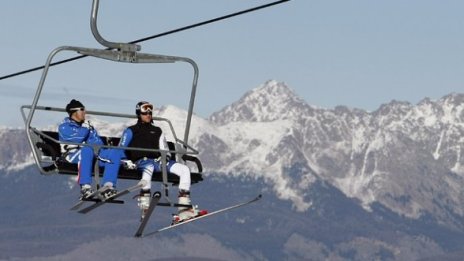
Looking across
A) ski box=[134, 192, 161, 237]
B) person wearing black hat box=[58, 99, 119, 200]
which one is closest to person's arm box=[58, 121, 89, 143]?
person wearing black hat box=[58, 99, 119, 200]

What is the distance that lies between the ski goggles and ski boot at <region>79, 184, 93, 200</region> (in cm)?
181

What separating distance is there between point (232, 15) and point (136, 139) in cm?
321

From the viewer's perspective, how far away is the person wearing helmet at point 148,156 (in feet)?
84.7

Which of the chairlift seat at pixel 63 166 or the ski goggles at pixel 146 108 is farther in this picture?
the chairlift seat at pixel 63 166

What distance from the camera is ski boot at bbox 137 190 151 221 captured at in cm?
2577

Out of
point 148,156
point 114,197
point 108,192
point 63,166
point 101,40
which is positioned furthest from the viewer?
point 148,156

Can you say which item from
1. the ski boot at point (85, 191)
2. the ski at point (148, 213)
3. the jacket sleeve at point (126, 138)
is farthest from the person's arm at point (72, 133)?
the ski at point (148, 213)

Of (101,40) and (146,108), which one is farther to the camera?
(146,108)

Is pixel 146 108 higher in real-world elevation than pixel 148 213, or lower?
higher

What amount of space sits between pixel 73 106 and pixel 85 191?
1.75 m

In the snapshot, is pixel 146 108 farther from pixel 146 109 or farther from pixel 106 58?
pixel 106 58

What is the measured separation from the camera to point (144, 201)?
85.4ft

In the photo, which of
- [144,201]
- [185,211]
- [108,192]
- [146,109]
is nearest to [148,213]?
[144,201]

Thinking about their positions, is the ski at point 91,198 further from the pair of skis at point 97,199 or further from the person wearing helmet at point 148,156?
the person wearing helmet at point 148,156
